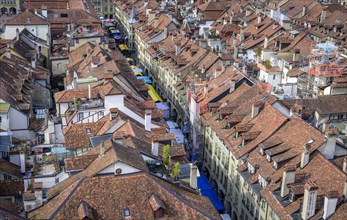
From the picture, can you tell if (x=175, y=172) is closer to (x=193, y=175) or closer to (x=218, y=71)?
(x=193, y=175)

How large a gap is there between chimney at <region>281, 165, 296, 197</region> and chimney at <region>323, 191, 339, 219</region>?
5253mm

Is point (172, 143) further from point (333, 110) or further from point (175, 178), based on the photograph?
point (333, 110)

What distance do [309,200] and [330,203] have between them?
6.47 feet

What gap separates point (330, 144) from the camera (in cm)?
5928

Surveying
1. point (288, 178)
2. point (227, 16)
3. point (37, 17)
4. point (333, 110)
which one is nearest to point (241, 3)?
point (227, 16)

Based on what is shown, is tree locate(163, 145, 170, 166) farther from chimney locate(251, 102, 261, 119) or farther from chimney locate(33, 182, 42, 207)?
chimney locate(251, 102, 261, 119)

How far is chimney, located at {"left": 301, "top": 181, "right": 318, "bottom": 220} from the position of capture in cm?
5112

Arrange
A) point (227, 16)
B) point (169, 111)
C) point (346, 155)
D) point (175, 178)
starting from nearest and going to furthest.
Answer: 1. point (175, 178)
2. point (346, 155)
3. point (169, 111)
4. point (227, 16)

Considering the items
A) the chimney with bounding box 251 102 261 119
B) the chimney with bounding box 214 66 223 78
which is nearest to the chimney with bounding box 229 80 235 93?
the chimney with bounding box 214 66 223 78

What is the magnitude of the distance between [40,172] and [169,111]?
46.9 m

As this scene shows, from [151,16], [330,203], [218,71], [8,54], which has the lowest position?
[330,203]

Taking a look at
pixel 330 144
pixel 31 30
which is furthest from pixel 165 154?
pixel 31 30

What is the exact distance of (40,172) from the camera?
57.5 m

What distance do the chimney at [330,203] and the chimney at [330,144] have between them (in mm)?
8986
